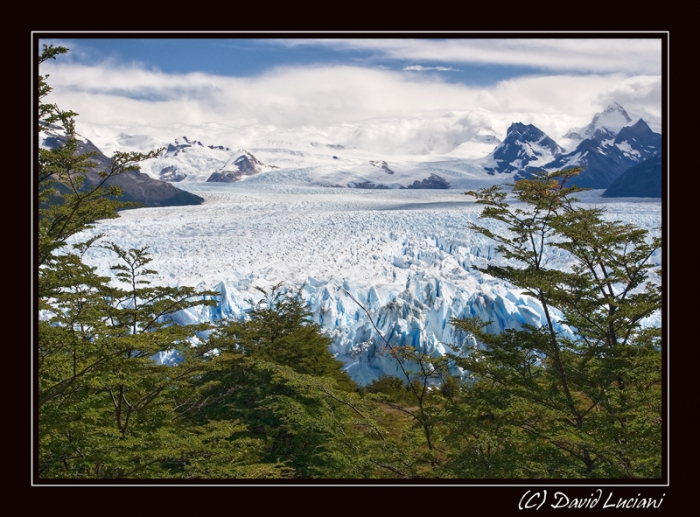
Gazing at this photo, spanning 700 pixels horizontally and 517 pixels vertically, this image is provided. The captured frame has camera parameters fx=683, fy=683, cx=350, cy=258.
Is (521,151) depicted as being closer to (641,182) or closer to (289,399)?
(641,182)

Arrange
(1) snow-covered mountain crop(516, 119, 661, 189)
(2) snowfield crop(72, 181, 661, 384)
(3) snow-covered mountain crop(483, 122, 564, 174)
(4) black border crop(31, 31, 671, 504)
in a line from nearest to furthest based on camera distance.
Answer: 1. (4) black border crop(31, 31, 671, 504)
2. (2) snowfield crop(72, 181, 661, 384)
3. (1) snow-covered mountain crop(516, 119, 661, 189)
4. (3) snow-covered mountain crop(483, 122, 564, 174)

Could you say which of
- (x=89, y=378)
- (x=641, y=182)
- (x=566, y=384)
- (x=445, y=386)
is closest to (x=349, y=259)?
(x=641, y=182)

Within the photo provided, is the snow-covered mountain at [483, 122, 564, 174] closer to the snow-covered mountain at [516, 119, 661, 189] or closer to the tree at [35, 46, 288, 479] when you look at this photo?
the snow-covered mountain at [516, 119, 661, 189]

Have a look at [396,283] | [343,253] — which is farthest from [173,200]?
[396,283]

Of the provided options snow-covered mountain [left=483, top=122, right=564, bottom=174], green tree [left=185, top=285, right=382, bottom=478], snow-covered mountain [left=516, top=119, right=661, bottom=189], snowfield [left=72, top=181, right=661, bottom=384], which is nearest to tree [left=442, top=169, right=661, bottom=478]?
green tree [left=185, top=285, right=382, bottom=478]

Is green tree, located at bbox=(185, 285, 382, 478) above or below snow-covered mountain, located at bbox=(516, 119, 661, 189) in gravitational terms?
below
